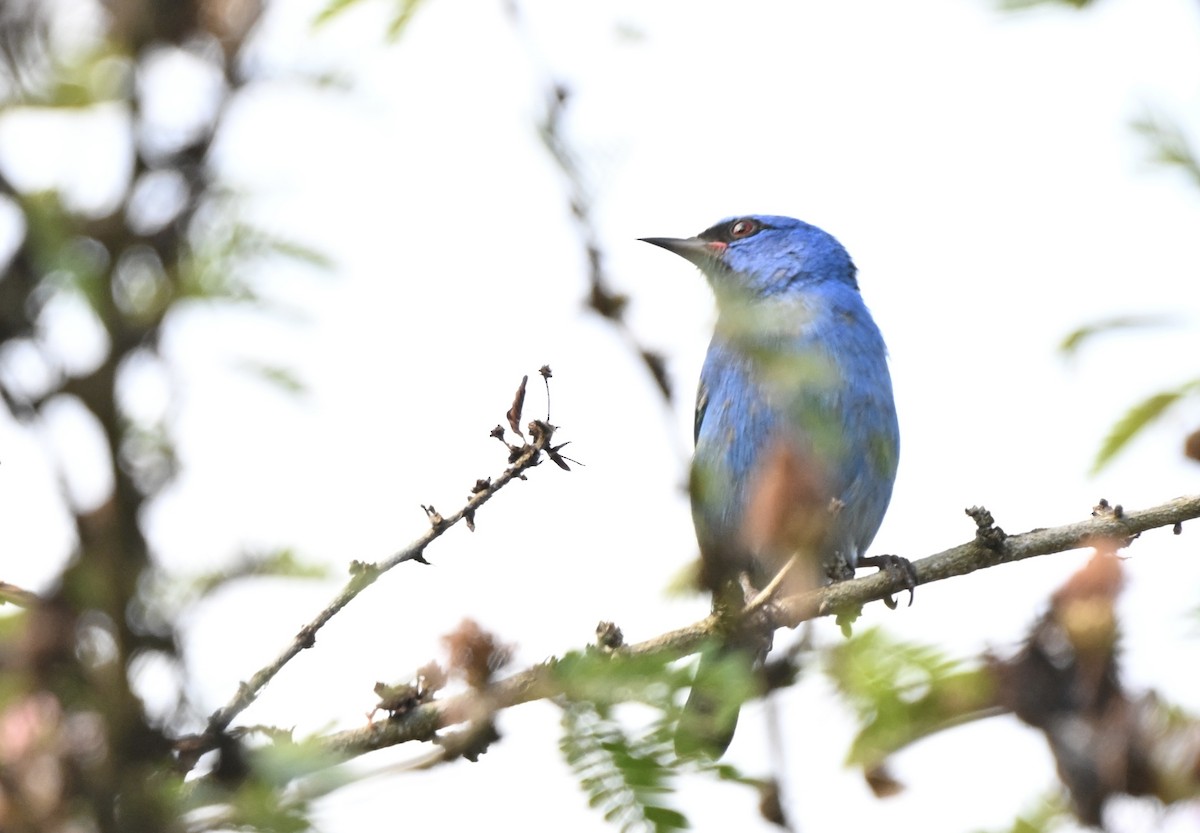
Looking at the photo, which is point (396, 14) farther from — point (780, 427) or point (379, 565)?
point (780, 427)

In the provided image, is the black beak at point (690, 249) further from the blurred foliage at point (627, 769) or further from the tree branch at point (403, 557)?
the blurred foliage at point (627, 769)

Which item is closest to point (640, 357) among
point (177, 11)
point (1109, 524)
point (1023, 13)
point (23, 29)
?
point (177, 11)

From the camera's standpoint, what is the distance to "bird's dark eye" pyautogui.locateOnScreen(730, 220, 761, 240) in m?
9.64

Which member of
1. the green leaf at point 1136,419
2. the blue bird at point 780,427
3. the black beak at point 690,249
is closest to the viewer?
the blue bird at point 780,427

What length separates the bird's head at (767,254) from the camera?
8969 millimetres

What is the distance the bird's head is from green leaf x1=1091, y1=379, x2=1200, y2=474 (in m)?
6.35

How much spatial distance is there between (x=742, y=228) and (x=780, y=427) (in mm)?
2876

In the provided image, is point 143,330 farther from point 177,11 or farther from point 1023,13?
point 1023,13

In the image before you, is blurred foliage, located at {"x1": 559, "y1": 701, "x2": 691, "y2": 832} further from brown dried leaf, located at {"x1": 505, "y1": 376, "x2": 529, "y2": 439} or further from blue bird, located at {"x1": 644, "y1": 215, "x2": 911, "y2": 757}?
brown dried leaf, located at {"x1": 505, "y1": 376, "x2": 529, "y2": 439}

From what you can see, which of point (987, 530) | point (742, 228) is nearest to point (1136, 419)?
point (987, 530)

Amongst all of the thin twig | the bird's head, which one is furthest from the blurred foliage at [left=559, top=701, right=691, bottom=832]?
the bird's head

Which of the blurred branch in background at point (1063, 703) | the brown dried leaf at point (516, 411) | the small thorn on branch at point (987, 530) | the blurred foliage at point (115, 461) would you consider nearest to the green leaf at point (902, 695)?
the blurred branch in background at point (1063, 703)

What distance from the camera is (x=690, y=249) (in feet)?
31.2

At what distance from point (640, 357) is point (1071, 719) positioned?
597mm
